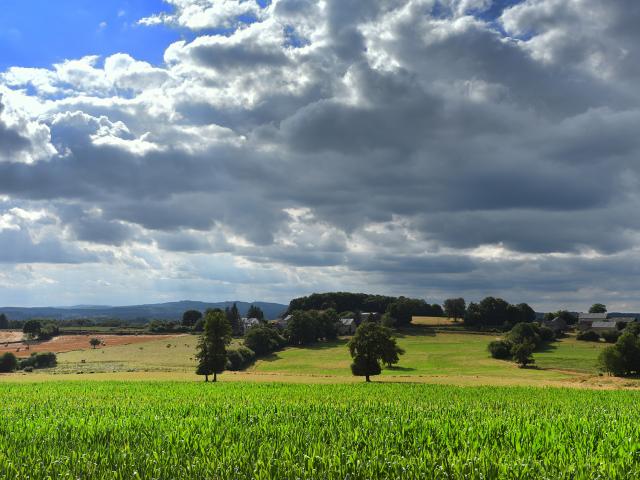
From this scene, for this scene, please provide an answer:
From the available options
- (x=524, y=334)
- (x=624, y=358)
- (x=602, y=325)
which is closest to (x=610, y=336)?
(x=524, y=334)

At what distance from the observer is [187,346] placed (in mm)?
146000

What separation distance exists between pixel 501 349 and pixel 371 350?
180 feet

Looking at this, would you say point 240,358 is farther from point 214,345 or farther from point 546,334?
point 546,334

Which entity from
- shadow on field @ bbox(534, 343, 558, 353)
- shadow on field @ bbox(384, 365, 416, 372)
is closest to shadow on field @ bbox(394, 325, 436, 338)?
shadow on field @ bbox(534, 343, 558, 353)

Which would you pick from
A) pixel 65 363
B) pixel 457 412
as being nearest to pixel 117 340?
pixel 65 363

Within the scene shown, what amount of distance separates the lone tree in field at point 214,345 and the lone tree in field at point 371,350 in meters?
22.9

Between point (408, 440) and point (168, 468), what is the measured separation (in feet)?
25.2

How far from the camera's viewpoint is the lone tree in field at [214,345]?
8394cm

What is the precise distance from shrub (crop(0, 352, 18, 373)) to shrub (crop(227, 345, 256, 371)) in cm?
4899

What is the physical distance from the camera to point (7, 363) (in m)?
110

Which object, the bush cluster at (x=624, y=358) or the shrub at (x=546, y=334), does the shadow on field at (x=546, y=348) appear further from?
the bush cluster at (x=624, y=358)

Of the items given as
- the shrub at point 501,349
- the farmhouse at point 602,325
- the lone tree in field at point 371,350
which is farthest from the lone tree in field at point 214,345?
the farmhouse at point 602,325

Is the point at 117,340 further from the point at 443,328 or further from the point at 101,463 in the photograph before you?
the point at 101,463

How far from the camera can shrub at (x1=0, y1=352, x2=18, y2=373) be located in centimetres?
10906
